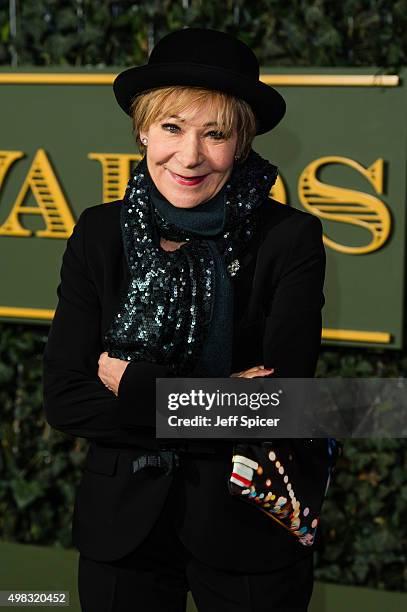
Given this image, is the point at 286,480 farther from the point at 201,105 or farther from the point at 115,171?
the point at 115,171

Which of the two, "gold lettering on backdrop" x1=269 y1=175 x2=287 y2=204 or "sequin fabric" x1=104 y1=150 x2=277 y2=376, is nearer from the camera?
"sequin fabric" x1=104 y1=150 x2=277 y2=376

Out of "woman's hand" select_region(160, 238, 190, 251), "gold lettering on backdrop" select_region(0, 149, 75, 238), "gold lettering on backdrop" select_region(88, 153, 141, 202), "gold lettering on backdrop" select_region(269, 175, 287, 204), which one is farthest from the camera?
"gold lettering on backdrop" select_region(0, 149, 75, 238)

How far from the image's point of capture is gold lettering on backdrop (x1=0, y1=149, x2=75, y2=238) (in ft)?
15.8

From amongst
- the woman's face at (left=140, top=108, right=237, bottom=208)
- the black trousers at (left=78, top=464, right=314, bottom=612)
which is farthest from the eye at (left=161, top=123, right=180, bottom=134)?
the black trousers at (left=78, top=464, right=314, bottom=612)

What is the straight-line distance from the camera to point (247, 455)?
2637mm

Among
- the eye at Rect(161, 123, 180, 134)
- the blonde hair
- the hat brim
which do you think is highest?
the hat brim

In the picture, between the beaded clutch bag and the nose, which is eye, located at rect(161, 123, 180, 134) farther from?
the beaded clutch bag

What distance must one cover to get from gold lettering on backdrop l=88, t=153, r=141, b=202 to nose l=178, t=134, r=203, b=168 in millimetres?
2118

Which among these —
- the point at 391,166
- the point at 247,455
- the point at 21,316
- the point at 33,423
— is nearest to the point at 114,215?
the point at 247,455

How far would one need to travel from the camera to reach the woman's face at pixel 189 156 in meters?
2.57

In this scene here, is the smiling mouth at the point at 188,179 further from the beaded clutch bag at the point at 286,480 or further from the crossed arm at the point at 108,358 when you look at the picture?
the beaded clutch bag at the point at 286,480

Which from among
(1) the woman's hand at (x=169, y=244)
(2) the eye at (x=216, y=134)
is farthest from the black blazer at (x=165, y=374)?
(2) the eye at (x=216, y=134)

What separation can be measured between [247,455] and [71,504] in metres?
2.70

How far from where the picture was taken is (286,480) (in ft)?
8.71
